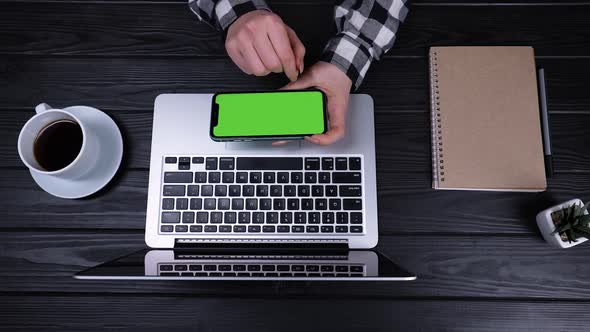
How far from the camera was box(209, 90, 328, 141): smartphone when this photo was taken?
0.60 m

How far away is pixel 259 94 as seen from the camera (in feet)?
2.02

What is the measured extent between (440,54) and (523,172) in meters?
0.27

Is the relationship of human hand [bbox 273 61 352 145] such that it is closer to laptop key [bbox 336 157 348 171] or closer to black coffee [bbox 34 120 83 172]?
laptop key [bbox 336 157 348 171]

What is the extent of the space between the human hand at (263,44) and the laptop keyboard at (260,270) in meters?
0.34

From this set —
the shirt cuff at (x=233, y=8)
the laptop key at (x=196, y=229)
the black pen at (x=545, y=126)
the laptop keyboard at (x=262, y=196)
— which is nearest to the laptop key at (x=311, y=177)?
the laptop keyboard at (x=262, y=196)

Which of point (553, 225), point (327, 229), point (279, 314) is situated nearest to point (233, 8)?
point (327, 229)

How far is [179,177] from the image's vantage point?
0.66 metres

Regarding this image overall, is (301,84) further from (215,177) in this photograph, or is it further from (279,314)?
(279,314)

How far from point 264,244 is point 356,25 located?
0.45 m

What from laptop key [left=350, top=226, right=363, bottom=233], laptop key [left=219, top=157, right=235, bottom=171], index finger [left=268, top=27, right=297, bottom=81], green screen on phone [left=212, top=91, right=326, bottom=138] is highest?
index finger [left=268, top=27, right=297, bottom=81]

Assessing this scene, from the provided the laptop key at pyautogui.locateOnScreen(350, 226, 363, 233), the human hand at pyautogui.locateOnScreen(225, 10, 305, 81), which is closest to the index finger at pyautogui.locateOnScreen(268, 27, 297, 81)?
the human hand at pyautogui.locateOnScreen(225, 10, 305, 81)

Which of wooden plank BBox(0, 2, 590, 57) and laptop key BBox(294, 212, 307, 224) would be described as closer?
laptop key BBox(294, 212, 307, 224)

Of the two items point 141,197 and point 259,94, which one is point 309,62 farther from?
point 141,197

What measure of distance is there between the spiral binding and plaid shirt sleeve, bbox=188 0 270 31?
345 mm
